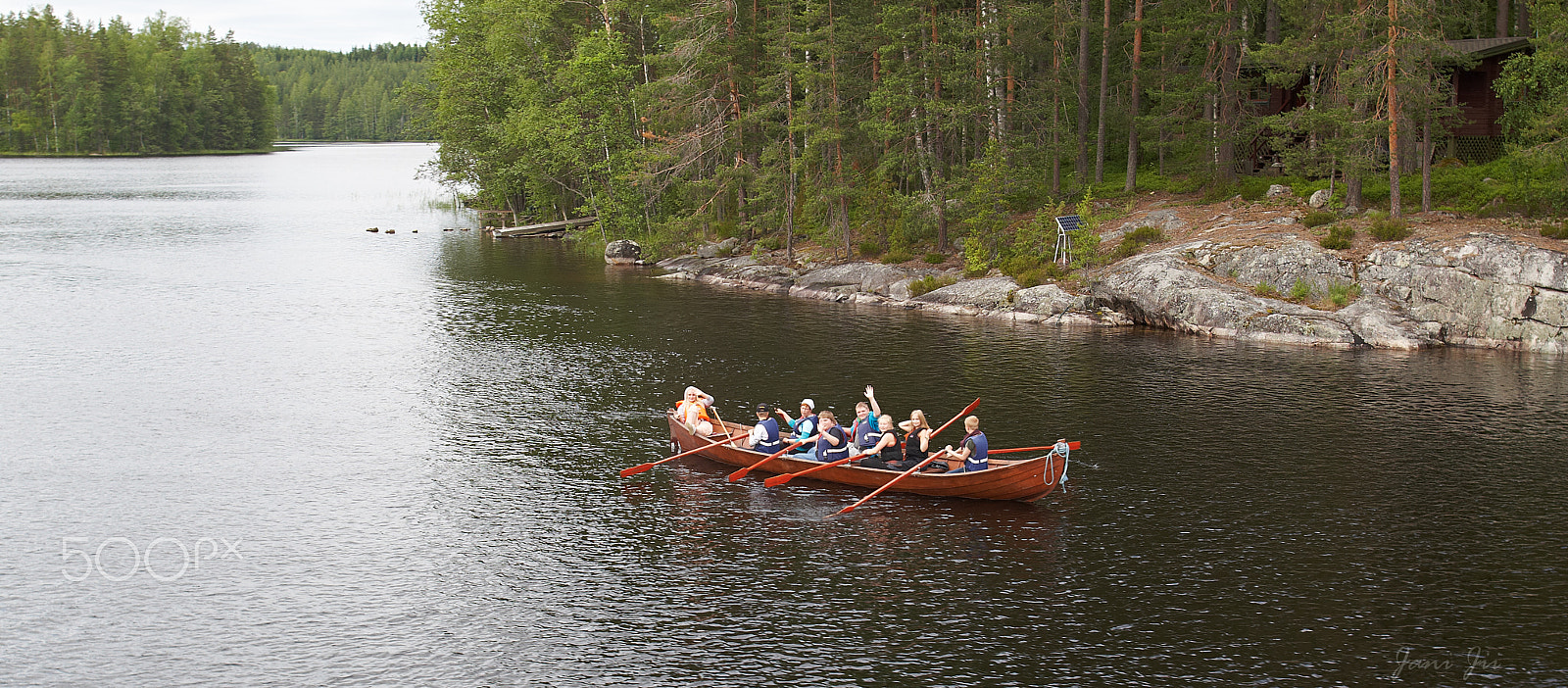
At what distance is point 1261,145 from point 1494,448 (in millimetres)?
29650

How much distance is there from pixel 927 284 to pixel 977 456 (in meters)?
25.4

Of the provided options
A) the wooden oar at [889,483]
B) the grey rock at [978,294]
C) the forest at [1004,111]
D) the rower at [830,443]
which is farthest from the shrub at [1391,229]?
the rower at [830,443]

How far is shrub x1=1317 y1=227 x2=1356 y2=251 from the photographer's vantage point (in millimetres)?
36750

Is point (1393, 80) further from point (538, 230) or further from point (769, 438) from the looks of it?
point (538, 230)

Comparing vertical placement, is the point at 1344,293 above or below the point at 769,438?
above

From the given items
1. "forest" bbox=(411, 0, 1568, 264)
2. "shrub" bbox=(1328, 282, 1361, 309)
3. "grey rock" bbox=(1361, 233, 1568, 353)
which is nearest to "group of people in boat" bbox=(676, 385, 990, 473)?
"shrub" bbox=(1328, 282, 1361, 309)

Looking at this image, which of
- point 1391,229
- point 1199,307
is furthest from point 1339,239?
point 1199,307

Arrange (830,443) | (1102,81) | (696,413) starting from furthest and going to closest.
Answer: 1. (1102,81)
2. (696,413)
3. (830,443)

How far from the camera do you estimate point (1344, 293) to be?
3562cm

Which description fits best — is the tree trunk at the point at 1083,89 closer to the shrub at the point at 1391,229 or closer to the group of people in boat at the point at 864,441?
the shrub at the point at 1391,229

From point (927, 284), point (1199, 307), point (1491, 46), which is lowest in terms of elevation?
point (1199, 307)

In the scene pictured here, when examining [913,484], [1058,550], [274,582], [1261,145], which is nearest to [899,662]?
[1058,550]

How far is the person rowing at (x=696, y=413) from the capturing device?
23422 millimetres

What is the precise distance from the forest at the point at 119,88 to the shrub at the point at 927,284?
5975 inches
